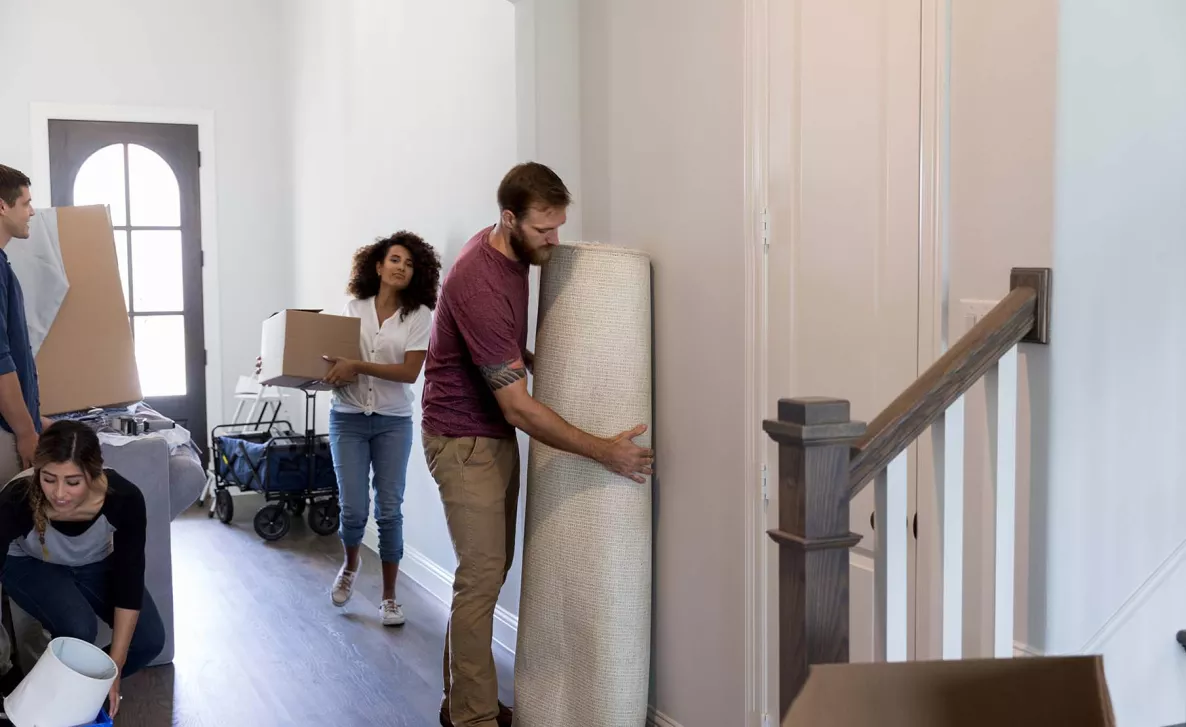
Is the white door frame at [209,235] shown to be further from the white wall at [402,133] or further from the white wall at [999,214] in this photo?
the white wall at [999,214]

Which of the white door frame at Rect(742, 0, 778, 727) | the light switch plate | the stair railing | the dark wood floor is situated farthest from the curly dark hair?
the stair railing

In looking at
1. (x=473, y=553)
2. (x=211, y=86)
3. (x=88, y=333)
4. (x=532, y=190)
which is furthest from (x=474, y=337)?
(x=211, y=86)

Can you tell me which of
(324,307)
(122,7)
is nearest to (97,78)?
(122,7)

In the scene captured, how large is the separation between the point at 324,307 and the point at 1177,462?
16.9ft

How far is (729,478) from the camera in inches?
112

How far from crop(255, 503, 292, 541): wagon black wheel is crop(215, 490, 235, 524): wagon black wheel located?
504 millimetres

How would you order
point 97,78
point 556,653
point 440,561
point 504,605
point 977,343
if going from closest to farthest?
point 977,343
point 556,653
point 504,605
point 440,561
point 97,78

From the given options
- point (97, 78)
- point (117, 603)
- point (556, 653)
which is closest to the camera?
point (556, 653)

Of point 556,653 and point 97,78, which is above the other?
point 97,78

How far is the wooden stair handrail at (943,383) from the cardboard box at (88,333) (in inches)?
132

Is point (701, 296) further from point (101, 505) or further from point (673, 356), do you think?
point (101, 505)

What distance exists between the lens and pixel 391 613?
4.41m

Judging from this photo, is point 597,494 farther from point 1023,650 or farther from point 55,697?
point 55,697

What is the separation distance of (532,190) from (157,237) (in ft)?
17.1
